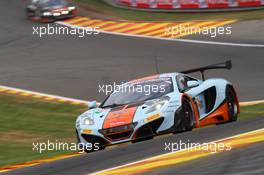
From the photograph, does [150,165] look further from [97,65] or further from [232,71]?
[97,65]

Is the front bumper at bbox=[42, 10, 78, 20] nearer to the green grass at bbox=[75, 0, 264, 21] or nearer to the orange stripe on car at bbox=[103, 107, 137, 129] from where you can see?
the green grass at bbox=[75, 0, 264, 21]

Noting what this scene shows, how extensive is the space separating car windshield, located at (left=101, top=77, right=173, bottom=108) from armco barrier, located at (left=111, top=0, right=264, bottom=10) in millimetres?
16557

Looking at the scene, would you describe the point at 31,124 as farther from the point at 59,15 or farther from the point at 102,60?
the point at 59,15

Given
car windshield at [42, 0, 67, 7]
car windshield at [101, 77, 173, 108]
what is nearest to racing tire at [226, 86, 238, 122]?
car windshield at [101, 77, 173, 108]

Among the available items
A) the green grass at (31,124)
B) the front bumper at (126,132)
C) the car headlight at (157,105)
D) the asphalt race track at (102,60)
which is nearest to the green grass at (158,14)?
the asphalt race track at (102,60)

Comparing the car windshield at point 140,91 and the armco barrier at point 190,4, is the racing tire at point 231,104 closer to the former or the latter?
the car windshield at point 140,91

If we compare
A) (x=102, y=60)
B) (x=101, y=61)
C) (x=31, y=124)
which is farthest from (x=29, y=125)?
(x=102, y=60)

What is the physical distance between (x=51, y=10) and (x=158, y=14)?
491 centimetres

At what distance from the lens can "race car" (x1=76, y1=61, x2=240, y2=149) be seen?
37.5ft

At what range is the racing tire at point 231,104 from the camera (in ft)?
44.6

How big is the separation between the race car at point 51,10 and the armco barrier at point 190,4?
9.11 ft

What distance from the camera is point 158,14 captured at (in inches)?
1246

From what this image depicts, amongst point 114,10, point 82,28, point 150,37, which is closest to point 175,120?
point 150,37

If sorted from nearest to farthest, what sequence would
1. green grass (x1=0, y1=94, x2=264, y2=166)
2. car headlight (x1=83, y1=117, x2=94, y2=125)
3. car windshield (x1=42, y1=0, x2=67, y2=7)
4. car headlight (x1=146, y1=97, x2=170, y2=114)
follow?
car headlight (x1=146, y1=97, x2=170, y2=114)
car headlight (x1=83, y1=117, x2=94, y2=125)
green grass (x1=0, y1=94, x2=264, y2=166)
car windshield (x1=42, y1=0, x2=67, y2=7)
